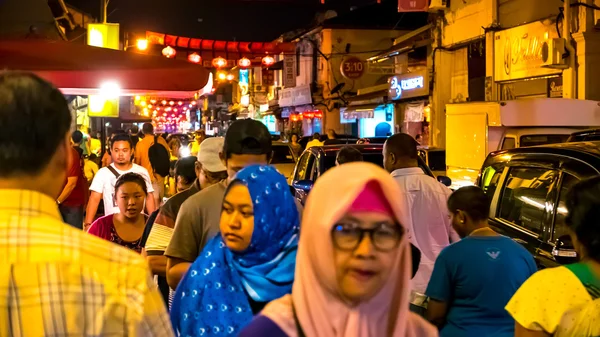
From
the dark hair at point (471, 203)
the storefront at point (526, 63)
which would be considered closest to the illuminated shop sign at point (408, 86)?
the storefront at point (526, 63)

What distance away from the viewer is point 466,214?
467cm

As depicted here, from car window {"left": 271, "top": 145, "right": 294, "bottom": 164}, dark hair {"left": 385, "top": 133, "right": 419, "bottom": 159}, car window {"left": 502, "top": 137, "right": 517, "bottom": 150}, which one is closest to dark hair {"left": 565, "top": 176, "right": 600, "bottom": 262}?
dark hair {"left": 385, "top": 133, "right": 419, "bottom": 159}

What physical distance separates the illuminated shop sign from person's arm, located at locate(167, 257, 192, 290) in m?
21.6

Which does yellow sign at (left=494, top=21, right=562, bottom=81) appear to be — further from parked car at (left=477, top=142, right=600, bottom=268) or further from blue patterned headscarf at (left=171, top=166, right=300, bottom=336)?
blue patterned headscarf at (left=171, top=166, right=300, bottom=336)

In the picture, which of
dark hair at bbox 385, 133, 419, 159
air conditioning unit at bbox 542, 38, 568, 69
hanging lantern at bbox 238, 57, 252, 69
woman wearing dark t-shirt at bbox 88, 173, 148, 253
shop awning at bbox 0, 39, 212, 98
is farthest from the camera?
hanging lantern at bbox 238, 57, 252, 69

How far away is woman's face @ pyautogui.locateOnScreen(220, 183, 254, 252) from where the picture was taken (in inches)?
123

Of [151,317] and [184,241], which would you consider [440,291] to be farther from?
[151,317]

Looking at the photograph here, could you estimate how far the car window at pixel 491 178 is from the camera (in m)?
7.42

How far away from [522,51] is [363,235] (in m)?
17.2

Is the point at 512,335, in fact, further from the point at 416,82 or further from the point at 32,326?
the point at 416,82

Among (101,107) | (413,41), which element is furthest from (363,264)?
(413,41)

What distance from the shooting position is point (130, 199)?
6113 mm

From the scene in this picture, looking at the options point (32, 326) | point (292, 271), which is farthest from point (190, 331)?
point (32, 326)

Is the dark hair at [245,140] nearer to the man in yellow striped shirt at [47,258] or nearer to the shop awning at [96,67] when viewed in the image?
the man in yellow striped shirt at [47,258]
